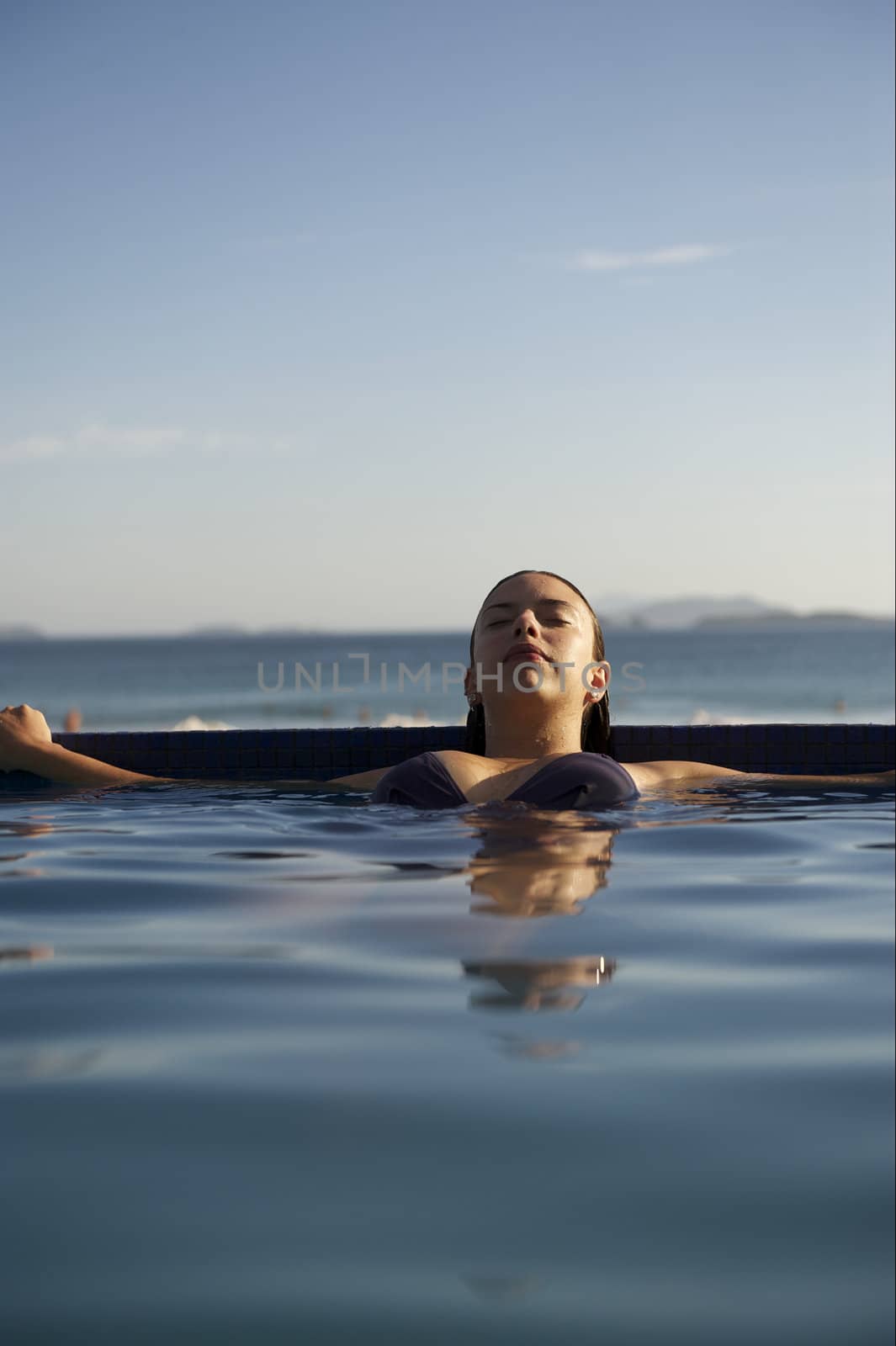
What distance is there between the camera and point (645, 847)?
3.27 metres

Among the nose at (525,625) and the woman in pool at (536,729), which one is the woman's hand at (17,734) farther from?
the nose at (525,625)

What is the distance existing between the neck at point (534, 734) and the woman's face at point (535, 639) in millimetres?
88

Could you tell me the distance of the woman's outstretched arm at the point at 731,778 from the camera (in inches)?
185

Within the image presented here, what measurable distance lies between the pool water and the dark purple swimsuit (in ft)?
3.84

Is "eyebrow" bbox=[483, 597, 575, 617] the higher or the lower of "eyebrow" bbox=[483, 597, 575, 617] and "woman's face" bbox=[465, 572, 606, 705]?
the higher

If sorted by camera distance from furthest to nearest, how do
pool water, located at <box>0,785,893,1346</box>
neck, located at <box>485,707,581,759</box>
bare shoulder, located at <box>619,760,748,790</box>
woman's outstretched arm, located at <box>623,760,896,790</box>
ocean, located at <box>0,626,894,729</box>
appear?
ocean, located at <box>0,626,894,729</box>, woman's outstretched arm, located at <box>623,760,896,790</box>, bare shoulder, located at <box>619,760,748,790</box>, neck, located at <box>485,707,581,759</box>, pool water, located at <box>0,785,893,1346</box>

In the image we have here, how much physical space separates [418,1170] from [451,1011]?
50 centimetres

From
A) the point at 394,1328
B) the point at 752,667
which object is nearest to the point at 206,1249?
the point at 394,1328

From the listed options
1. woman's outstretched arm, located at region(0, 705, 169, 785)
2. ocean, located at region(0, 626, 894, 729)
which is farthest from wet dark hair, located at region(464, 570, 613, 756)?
ocean, located at region(0, 626, 894, 729)

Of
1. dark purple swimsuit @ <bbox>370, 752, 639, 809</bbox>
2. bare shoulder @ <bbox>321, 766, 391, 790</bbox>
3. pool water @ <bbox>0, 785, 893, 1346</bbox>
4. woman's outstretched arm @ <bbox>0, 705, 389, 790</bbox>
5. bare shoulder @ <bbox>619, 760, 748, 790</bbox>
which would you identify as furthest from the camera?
woman's outstretched arm @ <bbox>0, 705, 389, 790</bbox>

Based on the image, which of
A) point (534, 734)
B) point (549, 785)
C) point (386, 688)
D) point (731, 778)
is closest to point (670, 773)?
point (731, 778)

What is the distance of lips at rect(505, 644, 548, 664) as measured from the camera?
4234mm

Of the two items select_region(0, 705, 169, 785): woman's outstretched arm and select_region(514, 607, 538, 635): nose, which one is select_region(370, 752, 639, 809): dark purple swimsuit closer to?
select_region(514, 607, 538, 635): nose

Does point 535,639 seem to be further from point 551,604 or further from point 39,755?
point 39,755
